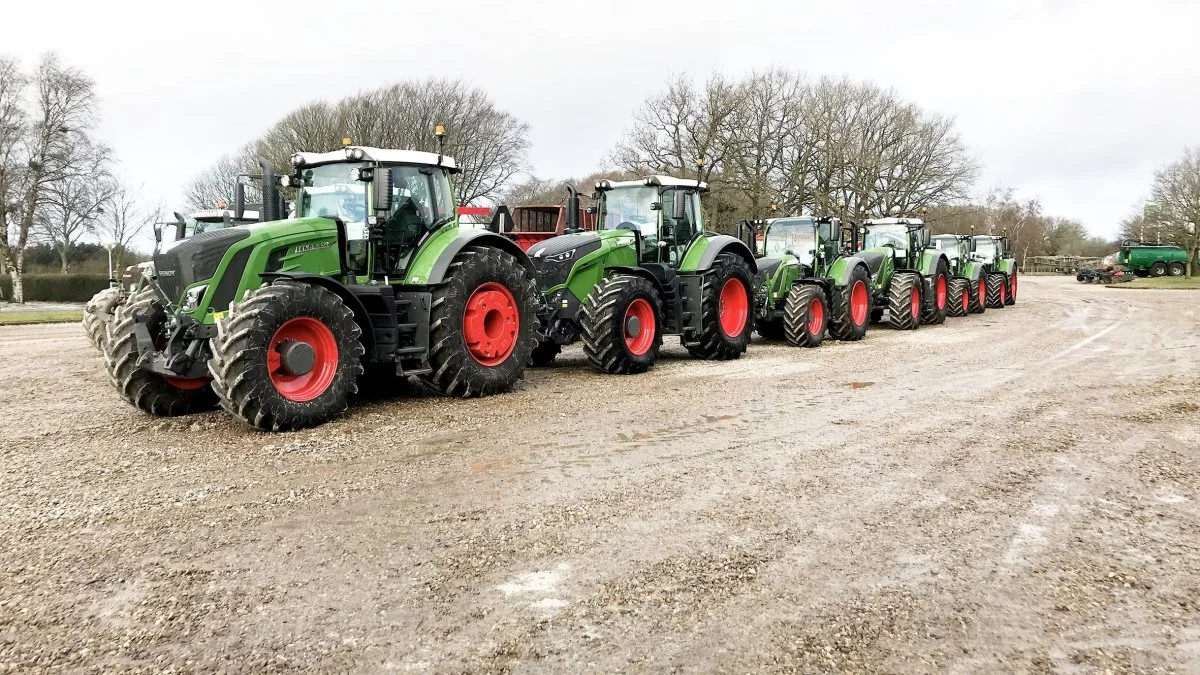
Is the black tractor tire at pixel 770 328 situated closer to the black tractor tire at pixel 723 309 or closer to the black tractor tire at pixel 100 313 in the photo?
the black tractor tire at pixel 723 309

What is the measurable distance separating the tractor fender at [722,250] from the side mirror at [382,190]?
490 cm

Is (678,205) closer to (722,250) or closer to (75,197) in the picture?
(722,250)

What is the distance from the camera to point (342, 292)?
23.5ft

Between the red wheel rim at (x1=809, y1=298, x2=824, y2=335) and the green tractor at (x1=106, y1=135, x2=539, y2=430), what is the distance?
650 cm

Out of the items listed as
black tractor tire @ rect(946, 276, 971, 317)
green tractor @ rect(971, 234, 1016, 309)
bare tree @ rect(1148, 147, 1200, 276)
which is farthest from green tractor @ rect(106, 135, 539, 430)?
bare tree @ rect(1148, 147, 1200, 276)

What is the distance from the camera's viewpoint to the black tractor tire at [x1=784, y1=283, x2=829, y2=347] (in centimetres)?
1363

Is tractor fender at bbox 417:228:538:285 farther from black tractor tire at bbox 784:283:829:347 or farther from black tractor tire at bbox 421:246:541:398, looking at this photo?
black tractor tire at bbox 784:283:829:347

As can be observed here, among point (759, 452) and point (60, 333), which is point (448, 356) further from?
point (60, 333)

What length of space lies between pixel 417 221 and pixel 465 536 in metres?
4.74

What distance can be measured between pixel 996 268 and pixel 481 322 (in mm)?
21654

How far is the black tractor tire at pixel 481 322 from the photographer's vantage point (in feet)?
25.9

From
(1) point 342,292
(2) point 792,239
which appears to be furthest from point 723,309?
(1) point 342,292

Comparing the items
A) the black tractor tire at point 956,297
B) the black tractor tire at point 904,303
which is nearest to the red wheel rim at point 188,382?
the black tractor tire at point 904,303

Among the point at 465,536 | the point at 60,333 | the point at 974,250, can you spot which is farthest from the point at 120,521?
the point at 974,250
